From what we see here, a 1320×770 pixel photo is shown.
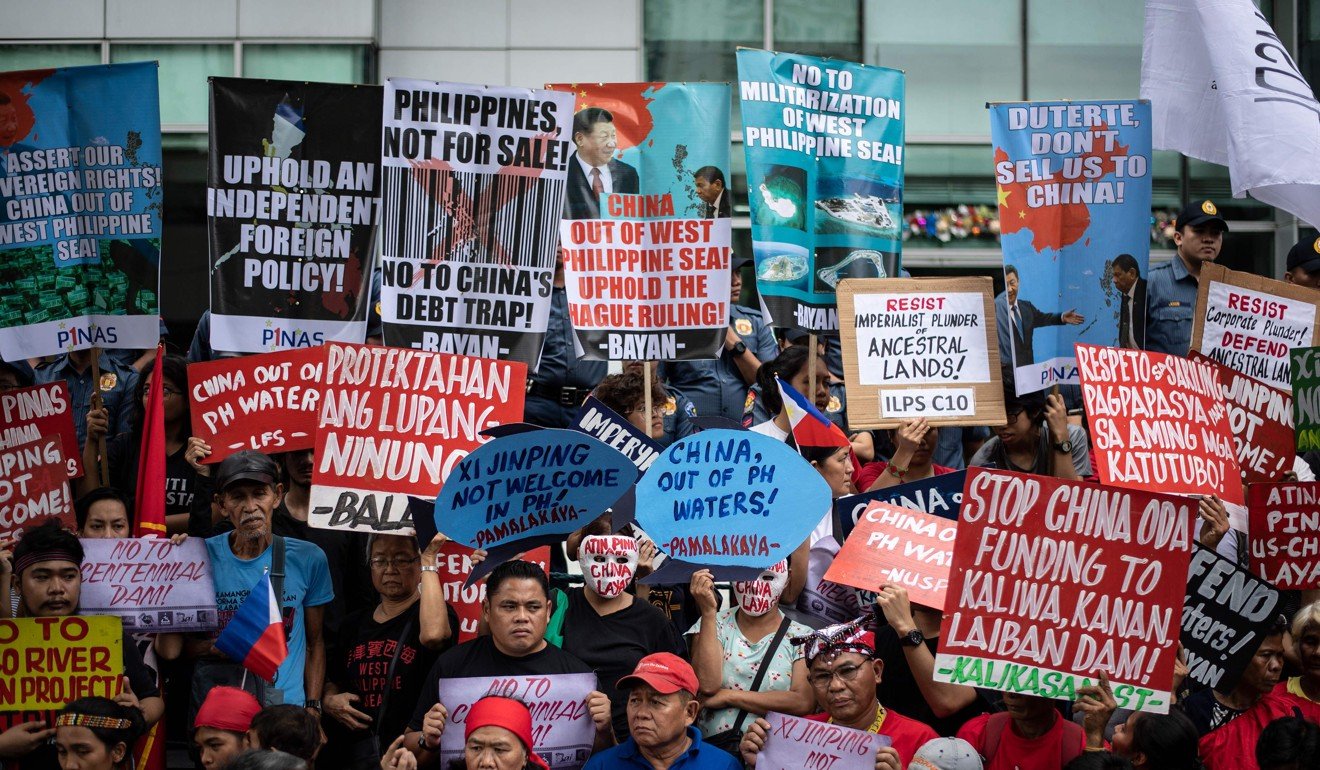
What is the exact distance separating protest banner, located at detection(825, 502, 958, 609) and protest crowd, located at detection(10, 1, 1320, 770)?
0.8 inches

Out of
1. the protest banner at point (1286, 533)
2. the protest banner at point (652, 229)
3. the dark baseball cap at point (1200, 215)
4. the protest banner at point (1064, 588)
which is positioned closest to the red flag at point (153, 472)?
the protest banner at point (652, 229)

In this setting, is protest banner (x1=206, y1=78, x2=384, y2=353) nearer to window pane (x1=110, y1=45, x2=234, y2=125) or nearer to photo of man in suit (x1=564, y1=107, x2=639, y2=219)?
photo of man in suit (x1=564, y1=107, x2=639, y2=219)

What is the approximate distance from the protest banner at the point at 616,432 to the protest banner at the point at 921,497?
1.05 m

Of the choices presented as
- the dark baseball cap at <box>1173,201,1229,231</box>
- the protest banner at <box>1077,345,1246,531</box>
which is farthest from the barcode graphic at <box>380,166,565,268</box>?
the dark baseball cap at <box>1173,201,1229,231</box>

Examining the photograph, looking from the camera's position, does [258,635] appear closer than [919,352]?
Yes

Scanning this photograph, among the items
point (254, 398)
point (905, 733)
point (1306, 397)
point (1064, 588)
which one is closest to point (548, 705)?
point (905, 733)

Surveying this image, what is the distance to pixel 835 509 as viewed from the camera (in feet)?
29.1

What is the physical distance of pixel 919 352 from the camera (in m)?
9.09

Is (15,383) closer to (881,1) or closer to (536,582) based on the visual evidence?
(536,582)

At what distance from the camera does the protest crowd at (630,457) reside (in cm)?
703

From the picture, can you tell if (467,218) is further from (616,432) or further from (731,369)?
(731,369)

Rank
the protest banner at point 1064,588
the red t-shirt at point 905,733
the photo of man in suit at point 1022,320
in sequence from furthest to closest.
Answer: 1. the photo of man in suit at point 1022,320
2. the red t-shirt at point 905,733
3. the protest banner at point 1064,588

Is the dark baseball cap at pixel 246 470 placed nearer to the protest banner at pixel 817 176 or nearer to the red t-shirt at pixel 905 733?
the red t-shirt at pixel 905 733

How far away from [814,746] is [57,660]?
3.33 m
